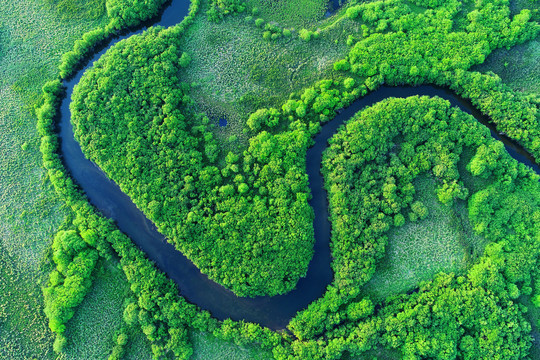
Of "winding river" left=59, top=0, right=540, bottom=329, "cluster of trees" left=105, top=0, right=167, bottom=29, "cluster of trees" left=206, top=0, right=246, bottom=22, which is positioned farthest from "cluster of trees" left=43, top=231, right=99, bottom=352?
"cluster of trees" left=206, top=0, right=246, bottom=22

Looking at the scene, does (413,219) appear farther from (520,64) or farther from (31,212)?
(31,212)

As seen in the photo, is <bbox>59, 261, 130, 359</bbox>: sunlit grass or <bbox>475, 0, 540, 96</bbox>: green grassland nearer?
<bbox>59, 261, 130, 359</bbox>: sunlit grass

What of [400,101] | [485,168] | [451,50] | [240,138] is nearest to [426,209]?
[485,168]

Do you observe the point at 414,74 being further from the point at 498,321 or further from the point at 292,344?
the point at 292,344

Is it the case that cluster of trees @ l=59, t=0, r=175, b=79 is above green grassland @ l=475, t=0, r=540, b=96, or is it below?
above

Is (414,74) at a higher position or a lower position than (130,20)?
lower

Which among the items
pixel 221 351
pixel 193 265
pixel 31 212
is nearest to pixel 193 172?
pixel 193 265

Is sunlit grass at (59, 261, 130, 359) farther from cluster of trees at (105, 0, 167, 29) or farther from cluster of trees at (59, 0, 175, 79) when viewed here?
cluster of trees at (105, 0, 167, 29)
